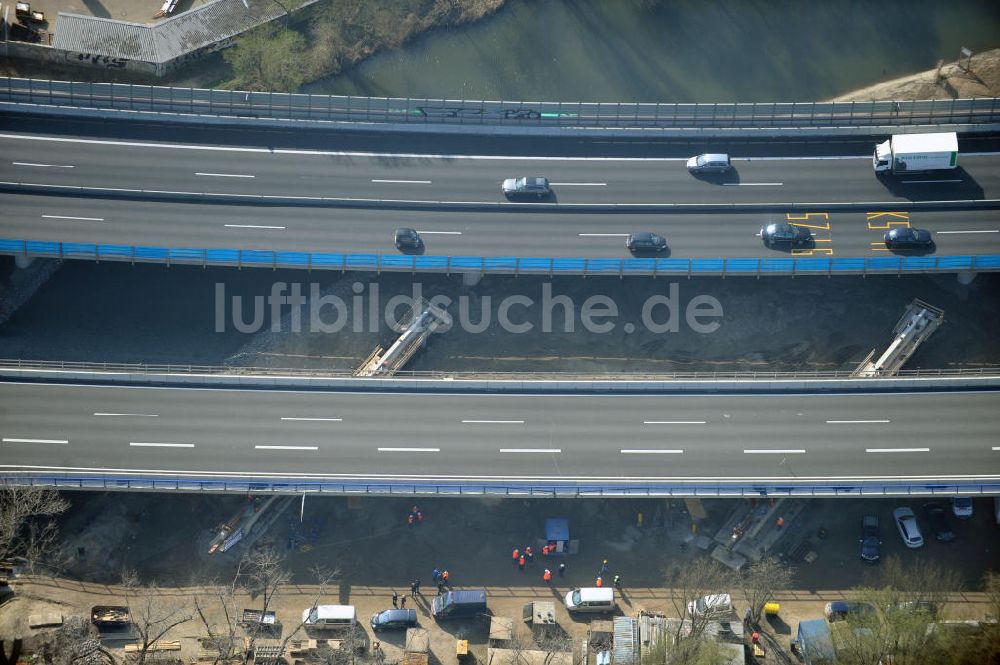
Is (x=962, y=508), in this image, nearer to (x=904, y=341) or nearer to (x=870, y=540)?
(x=870, y=540)

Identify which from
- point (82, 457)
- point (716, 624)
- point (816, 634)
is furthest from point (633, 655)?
point (82, 457)

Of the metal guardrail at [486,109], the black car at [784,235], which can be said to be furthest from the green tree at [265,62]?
the black car at [784,235]

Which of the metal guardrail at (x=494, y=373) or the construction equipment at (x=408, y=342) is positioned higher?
the construction equipment at (x=408, y=342)

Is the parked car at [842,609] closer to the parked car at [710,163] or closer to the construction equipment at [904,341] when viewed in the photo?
the construction equipment at [904,341]

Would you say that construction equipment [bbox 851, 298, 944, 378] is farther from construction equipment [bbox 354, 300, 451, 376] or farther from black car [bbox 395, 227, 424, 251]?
black car [bbox 395, 227, 424, 251]

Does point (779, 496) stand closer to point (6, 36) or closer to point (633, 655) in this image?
point (633, 655)

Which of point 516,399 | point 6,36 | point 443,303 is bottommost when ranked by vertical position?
point 516,399

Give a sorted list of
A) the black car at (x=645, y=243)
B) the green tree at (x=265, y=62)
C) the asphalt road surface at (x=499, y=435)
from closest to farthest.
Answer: the asphalt road surface at (x=499, y=435) < the black car at (x=645, y=243) < the green tree at (x=265, y=62)
